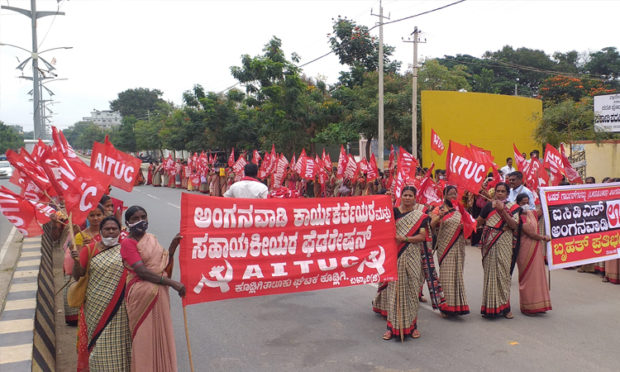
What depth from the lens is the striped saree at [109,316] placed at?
3.83m

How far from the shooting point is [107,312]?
12.6 feet

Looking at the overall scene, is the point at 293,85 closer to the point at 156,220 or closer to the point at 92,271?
the point at 156,220

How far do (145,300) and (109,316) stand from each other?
13.2 inches

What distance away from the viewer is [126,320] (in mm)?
3861

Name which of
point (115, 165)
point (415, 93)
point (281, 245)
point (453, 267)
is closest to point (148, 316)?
point (281, 245)

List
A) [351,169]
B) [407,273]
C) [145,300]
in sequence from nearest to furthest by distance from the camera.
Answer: [145,300]
[407,273]
[351,169]

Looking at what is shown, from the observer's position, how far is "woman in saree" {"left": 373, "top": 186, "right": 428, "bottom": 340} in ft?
17.4

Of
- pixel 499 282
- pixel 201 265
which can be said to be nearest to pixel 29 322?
pixel 201 265

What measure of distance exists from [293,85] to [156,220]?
10.7m

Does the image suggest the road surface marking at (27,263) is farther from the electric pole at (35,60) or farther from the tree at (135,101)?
the tree at (135,101)

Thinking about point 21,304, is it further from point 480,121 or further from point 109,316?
point 480,121

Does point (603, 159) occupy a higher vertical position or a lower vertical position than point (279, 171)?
higher

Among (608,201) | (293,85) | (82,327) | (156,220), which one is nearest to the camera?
(82,327)

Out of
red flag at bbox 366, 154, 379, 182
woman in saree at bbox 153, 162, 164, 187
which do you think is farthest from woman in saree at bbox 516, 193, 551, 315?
woman in saree at bbox 153, 162, 164, 187
